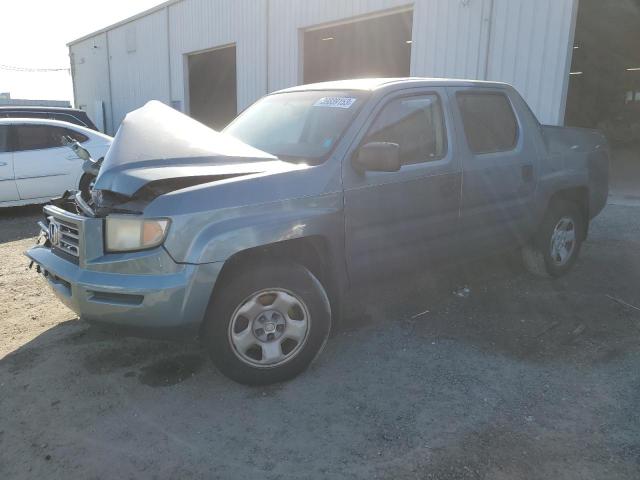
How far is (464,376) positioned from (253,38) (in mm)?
13192

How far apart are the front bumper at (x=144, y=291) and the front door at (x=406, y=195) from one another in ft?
3.38

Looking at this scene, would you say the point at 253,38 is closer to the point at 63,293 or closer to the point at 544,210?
the point at 544,210

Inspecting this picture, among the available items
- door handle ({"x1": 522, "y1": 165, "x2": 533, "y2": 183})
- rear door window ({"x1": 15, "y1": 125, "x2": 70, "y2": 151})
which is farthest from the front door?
rear door window ({"x1": 15, "y1": 125, "x2": 70, "y2": 151})

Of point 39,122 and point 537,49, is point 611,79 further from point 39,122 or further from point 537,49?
point 39,122

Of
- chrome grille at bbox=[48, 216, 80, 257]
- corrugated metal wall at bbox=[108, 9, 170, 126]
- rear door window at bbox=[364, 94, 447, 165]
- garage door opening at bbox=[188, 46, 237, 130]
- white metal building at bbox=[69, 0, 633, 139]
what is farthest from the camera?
corrugated metal wall at bbox=[108, 9, 170, 126]

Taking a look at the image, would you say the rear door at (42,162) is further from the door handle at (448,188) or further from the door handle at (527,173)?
the door handle at (527,173)

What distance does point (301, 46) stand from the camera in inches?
517

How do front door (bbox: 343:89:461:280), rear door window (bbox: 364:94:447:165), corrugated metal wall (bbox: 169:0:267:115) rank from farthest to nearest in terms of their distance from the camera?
corrugated metal wall (bbox: 169:0:267:115) < rear door window (bbox: 364:94:447:165) < front door (bbox: 343:89:461:280)

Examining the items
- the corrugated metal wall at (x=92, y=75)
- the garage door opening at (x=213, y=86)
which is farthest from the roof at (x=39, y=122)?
the corrugated metal wall at (x=92, y=75)

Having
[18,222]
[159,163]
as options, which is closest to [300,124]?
[159,163]

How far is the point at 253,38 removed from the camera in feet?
47.7

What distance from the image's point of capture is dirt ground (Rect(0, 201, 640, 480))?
2.52 m

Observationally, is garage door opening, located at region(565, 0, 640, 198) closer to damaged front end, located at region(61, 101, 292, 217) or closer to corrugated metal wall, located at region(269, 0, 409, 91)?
corrugated metal wall, located at region(269, 0, 409, 91)

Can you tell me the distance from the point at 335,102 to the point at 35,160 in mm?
6029
